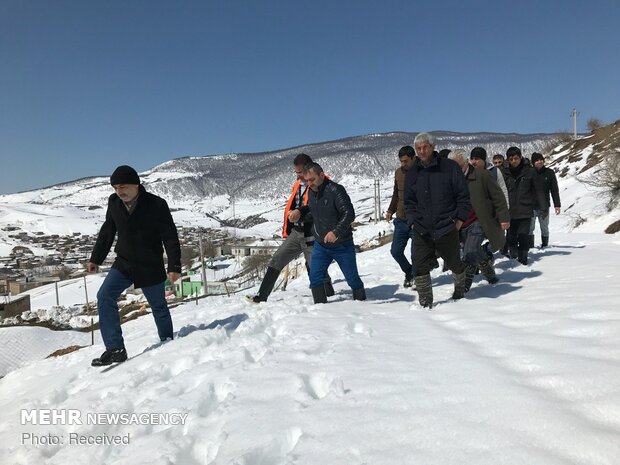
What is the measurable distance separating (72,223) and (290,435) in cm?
15353

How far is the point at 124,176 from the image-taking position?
3.81 m

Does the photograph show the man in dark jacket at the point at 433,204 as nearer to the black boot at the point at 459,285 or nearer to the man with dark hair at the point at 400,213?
the black boot at the point at 459,285

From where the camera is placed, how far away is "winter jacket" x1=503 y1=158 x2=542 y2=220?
6.54m

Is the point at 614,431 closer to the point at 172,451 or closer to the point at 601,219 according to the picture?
the point at 172,451

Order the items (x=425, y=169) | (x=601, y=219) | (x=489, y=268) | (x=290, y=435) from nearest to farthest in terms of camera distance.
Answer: (x=290, y=435) < (x=425, y=169) < (x=489, y=268) < (x=601, y=219)

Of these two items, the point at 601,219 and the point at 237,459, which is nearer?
the point at 237,459

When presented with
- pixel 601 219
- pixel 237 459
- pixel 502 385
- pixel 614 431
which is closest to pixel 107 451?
pixel 237 459

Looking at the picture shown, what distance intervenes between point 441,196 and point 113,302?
3598 millimetres

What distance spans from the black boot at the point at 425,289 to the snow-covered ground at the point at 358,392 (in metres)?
0.14

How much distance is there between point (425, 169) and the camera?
416cm

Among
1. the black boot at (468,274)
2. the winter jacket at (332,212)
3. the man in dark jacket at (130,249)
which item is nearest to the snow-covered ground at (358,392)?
the man in dark jacket at (130,249)

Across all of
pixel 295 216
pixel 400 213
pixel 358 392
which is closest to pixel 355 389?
pixel 358 392

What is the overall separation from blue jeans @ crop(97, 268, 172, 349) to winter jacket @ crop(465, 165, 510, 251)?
13.5ft

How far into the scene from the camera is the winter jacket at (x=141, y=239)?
12.9ft
